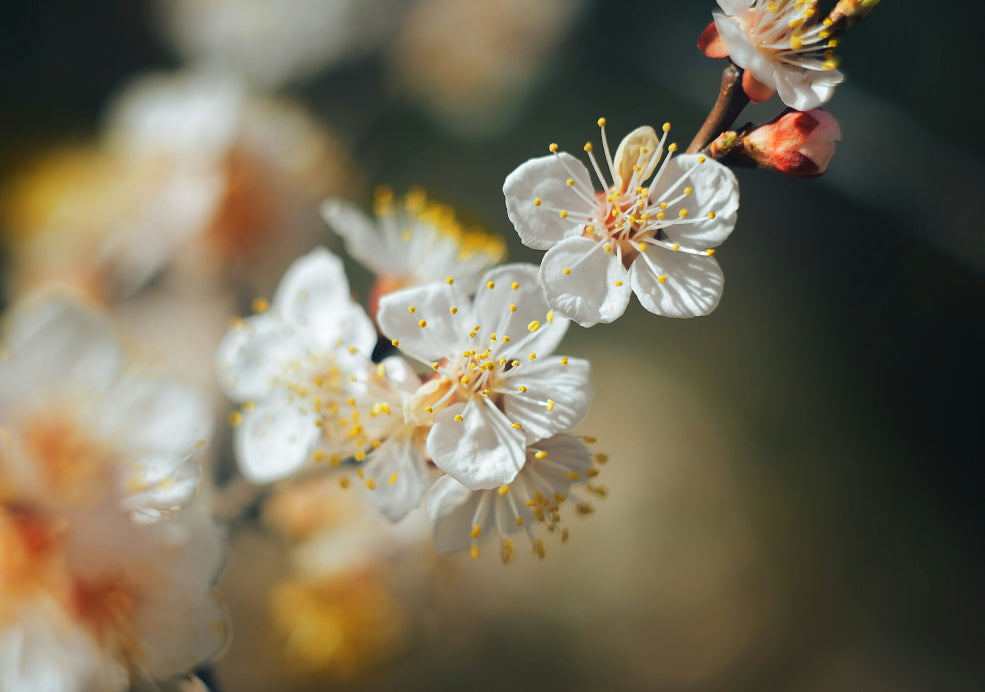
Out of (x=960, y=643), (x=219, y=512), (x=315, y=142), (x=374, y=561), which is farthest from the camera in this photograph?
(x=960, y=643)

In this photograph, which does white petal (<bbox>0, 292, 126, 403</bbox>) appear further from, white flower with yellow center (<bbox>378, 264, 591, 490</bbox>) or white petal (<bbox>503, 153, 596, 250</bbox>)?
white petal (<bbox>503, 153, 596, 250</bbox>)

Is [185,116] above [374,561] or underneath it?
above

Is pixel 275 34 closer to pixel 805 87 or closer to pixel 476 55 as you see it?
pixel 476 55

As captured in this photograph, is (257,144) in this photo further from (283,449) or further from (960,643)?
(960,643)

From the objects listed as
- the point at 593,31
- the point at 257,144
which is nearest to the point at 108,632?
the point at 257,144

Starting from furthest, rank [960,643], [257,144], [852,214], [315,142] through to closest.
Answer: [852,214] → [960,643] → [315,142] → [257,144]

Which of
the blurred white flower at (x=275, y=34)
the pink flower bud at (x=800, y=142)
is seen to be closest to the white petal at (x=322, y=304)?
the pink flower bud at (x=800, y=142)

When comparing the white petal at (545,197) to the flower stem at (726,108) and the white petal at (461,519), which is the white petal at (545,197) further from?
the white petal at (461,519)
